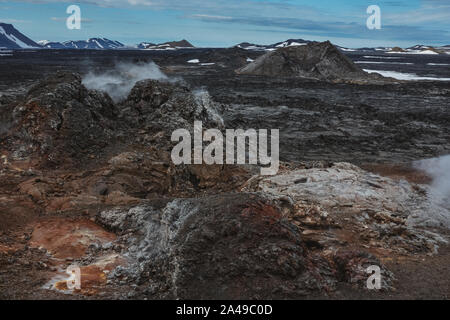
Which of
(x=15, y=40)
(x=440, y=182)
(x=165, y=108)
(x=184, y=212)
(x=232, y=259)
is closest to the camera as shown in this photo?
(x=232, y=259)

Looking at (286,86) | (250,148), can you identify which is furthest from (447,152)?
(286,86)

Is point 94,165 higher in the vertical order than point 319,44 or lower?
lower

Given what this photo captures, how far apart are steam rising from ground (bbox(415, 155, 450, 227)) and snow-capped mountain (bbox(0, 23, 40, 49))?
122m

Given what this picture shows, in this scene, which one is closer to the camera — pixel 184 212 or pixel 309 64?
pixel 184 212

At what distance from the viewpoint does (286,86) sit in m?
31.9

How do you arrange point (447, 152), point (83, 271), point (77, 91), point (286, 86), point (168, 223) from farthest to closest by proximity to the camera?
point (286, 86) → point (447, 152) → point (77, 91) → point (168, 223) → point (83, 271)

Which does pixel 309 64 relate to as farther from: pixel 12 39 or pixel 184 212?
pixel 12 39

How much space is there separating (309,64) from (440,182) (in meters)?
33.7

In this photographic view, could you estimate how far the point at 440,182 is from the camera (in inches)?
378

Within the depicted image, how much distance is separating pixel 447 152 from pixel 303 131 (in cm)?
514

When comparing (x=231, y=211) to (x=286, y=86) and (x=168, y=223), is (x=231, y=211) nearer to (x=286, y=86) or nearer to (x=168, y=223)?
(x=168, y=223)

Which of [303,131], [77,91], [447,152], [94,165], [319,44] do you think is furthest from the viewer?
[319,44]

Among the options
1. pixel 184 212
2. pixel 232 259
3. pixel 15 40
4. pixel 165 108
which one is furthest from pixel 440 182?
pixel 15 40

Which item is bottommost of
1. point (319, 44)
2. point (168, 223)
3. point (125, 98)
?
point (168, 223)
